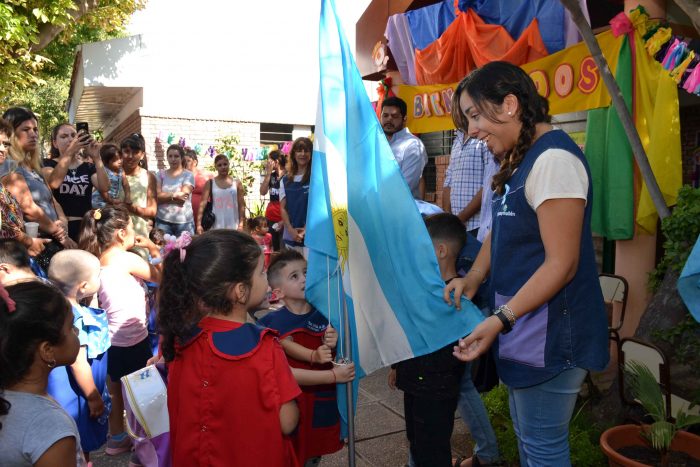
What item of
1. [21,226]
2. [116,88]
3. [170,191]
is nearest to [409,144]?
[21,226]

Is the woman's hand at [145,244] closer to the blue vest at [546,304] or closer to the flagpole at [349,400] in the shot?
the flagpole at [349,400]

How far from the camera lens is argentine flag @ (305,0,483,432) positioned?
7.09 ft

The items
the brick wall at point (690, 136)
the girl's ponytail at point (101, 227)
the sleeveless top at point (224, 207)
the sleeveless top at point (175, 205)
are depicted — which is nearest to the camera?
the girl's ponytail at point (101, 227)

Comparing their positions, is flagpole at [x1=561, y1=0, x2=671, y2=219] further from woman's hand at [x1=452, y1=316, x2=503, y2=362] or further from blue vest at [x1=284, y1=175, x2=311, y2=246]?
blue vest at [x1=284, y1=175, x2=311, y2=246]

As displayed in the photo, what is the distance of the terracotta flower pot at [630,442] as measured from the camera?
2.66 meters

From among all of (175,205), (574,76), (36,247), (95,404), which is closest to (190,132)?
(175,205)

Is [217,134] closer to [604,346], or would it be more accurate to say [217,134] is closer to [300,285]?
[300,285]

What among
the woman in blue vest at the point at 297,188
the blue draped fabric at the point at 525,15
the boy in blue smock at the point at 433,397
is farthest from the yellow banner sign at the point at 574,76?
the boy in blue smock at the point at 433,397

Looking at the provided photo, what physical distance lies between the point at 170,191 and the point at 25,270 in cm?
394

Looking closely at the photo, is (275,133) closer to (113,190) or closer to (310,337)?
(113,190)

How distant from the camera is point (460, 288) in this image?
86.7 inches

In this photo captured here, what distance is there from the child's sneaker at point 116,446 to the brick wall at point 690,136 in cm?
775

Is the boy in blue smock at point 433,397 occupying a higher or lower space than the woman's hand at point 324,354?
lower

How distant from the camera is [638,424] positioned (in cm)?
310
